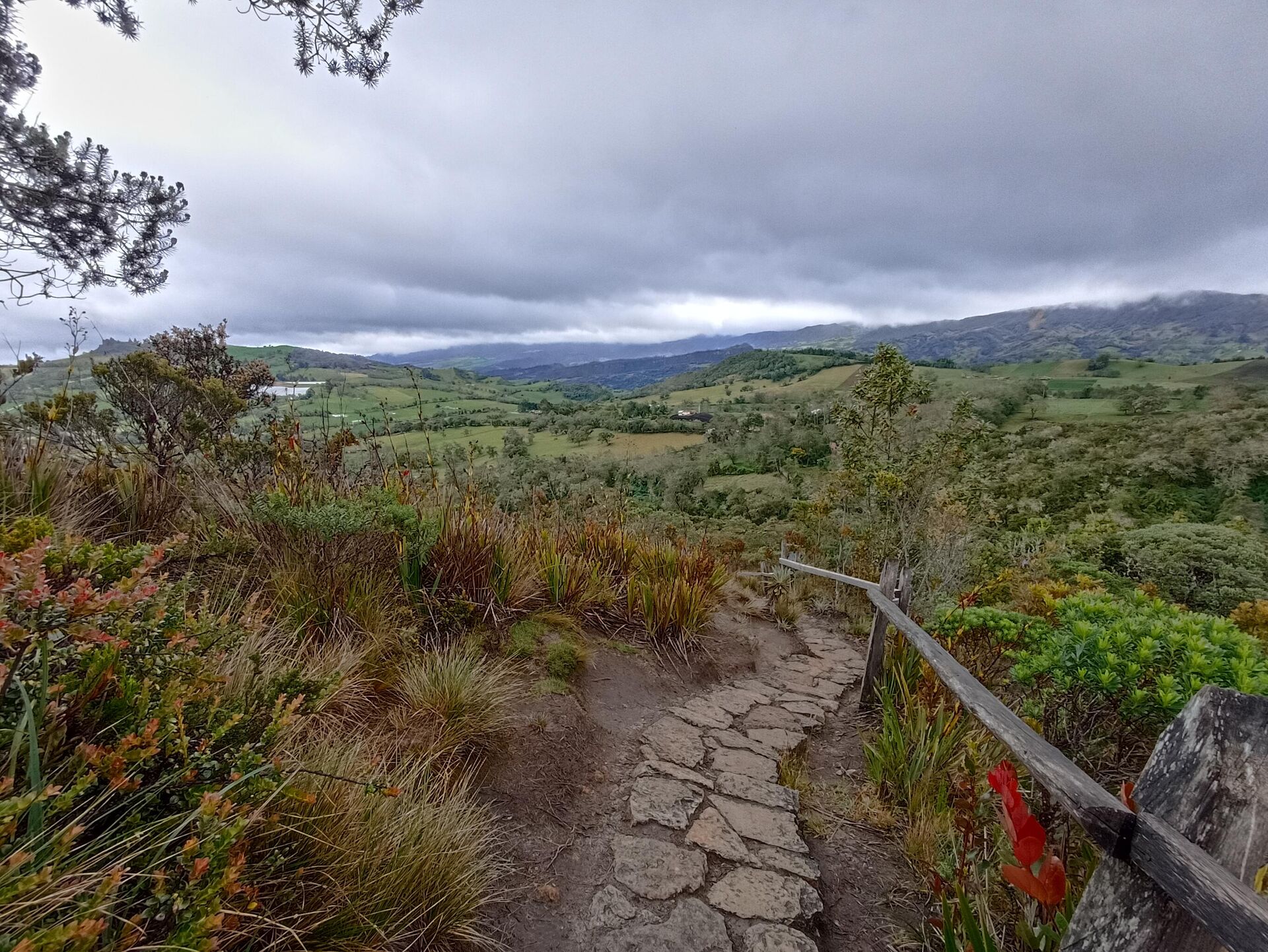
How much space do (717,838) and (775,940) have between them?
64 centimetres

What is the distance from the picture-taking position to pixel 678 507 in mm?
23812

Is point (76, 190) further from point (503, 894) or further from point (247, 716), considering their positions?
point (503, 894)

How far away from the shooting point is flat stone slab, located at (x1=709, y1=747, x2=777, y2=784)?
144 inches

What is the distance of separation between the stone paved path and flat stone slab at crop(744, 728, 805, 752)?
0.01m

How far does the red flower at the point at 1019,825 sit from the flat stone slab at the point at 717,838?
5.17ft

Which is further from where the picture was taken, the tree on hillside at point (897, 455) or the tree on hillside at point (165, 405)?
the tree on hillside at point (897, 455)

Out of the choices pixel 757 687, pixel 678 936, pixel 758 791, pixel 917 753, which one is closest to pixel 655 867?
pixel 678 936

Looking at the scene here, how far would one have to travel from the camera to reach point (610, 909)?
8.04ft

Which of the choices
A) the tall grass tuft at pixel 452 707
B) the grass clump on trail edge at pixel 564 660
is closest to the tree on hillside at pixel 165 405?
the tall grass tuft at pixel 452 707

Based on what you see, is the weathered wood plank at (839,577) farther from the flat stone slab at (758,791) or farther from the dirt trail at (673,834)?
the flat stone slab at (758,791)

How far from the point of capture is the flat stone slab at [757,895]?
2.50m

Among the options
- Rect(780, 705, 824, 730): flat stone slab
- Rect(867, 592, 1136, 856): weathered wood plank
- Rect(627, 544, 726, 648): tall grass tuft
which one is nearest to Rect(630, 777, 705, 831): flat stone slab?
Rect(780, 705, 824, 730): flat stone slab

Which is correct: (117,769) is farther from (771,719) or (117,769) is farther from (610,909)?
(771,719)

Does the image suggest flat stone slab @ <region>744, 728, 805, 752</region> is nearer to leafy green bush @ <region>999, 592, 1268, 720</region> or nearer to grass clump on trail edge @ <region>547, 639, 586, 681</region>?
grass clump on trail edge @ <region>547, 639, 586, 681</region>
